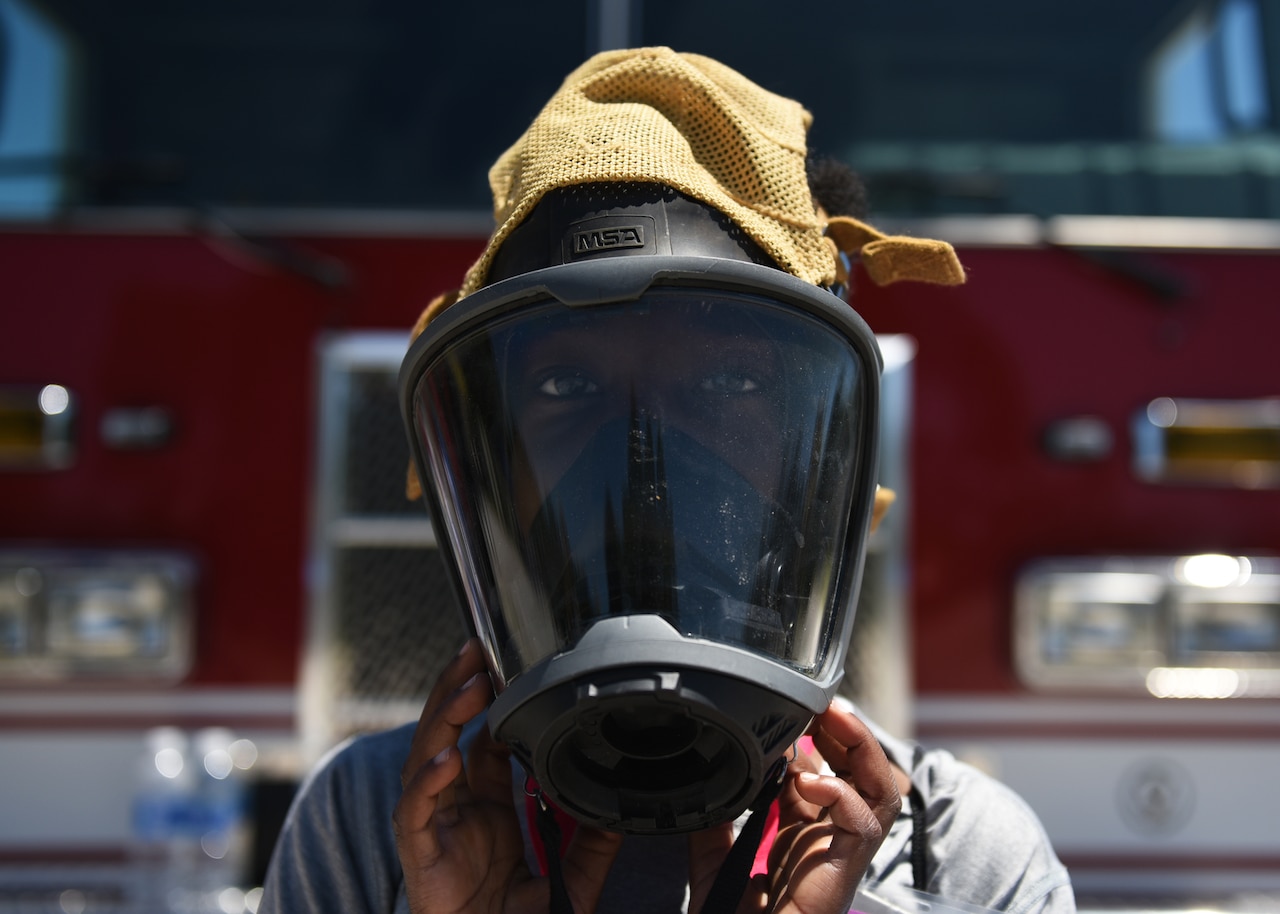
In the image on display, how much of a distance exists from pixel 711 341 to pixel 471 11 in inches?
72.0

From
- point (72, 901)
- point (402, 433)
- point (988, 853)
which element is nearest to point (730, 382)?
point (988, 853)

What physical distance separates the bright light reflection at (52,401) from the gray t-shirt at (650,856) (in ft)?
4.92

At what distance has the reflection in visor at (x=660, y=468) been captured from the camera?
43.4 inches

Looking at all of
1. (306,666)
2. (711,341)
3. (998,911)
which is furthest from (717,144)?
(306,666)

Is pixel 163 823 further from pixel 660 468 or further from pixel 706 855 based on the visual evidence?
pixel 660 468

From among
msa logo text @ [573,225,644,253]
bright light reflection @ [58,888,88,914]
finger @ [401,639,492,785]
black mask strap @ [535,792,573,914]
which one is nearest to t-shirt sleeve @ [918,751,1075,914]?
black mask strap @ [535,792,573,914]

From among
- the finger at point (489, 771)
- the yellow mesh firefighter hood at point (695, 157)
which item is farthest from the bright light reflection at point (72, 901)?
the yellow mesh firefighter hood at point (695, 157)

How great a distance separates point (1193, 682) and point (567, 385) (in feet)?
6.27

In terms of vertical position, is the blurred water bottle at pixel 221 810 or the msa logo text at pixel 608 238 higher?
the msa logo text at pixel 608 238

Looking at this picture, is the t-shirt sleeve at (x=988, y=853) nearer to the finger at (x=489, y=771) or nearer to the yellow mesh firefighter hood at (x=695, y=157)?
the finger at (x=489, y=771)

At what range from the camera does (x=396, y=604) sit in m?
2.70

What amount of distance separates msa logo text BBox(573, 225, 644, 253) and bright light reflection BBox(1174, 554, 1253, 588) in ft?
5.96

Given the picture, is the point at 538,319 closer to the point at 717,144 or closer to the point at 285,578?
the point at 717,144

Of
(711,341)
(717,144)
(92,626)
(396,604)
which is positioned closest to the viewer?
(711,341)
